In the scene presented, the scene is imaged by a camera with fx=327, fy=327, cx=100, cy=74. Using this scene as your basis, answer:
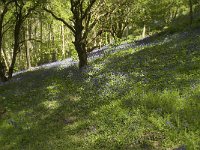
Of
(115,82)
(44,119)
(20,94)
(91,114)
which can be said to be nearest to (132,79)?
(115,82)

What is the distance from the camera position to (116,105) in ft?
46.1

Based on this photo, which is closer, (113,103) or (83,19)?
(113,103)

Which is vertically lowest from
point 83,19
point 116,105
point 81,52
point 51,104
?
point 51,104

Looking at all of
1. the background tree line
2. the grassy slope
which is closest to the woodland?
the grassy slope

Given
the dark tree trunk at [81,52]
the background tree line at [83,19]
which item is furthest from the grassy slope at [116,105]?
the background tree line at [83,19]

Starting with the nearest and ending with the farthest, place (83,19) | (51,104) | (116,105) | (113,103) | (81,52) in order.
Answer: (116,105) < (113,103) < (51,104) < (81,52) < (83,19)

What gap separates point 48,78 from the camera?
21.5 m

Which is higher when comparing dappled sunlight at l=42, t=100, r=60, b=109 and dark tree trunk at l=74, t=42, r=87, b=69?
dark tree trunk at l=74, t=42, r=87, b=69

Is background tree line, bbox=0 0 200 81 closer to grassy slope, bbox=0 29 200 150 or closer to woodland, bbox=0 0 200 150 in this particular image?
woodland, bbox=0 0 200 150

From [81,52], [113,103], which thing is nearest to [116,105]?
[113,103]

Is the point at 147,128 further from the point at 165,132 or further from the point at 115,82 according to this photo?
the point at 115,82

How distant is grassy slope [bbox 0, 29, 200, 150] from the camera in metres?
11.4

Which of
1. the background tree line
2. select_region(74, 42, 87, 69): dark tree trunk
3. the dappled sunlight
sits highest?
the background tree line

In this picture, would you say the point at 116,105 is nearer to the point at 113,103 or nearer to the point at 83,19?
the point at 113,103
